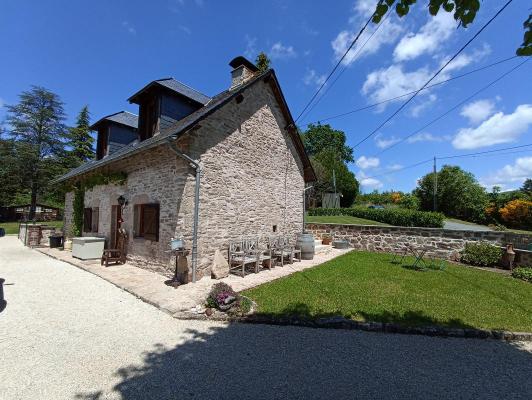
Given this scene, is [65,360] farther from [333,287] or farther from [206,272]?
[333,287]

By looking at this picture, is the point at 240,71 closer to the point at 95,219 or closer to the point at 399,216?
the point at 95,219

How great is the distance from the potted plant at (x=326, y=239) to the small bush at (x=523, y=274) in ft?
23.4

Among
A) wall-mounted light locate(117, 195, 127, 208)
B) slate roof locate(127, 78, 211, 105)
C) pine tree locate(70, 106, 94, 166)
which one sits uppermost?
pine tree locate(70, 106, 94, 166)

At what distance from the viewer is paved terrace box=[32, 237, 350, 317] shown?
5.44 meters

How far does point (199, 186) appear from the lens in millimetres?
7594

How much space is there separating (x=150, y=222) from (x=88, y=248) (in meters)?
3.37

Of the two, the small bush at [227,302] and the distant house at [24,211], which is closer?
the small bush at [227,302]

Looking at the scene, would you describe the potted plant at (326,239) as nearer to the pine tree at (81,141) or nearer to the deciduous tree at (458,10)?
the deciduous tree at (458,10)

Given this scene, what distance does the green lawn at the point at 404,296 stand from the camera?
4.84 metres

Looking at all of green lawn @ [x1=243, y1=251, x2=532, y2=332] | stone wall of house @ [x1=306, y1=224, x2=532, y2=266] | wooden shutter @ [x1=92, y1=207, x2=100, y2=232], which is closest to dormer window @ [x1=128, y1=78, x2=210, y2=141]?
wooden shutter @ [x1=92, y1=207, x2=100, y2=232]

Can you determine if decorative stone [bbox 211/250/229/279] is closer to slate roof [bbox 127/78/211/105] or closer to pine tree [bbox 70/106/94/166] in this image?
slate roof [bbox 127/78/211/105]

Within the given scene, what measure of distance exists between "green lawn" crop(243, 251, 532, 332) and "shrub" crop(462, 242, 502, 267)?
4.15ft

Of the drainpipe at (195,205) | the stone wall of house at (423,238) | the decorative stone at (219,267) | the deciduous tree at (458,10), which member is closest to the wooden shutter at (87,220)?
the drainpipe at (195,205)

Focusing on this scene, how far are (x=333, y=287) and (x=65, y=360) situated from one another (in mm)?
5426
